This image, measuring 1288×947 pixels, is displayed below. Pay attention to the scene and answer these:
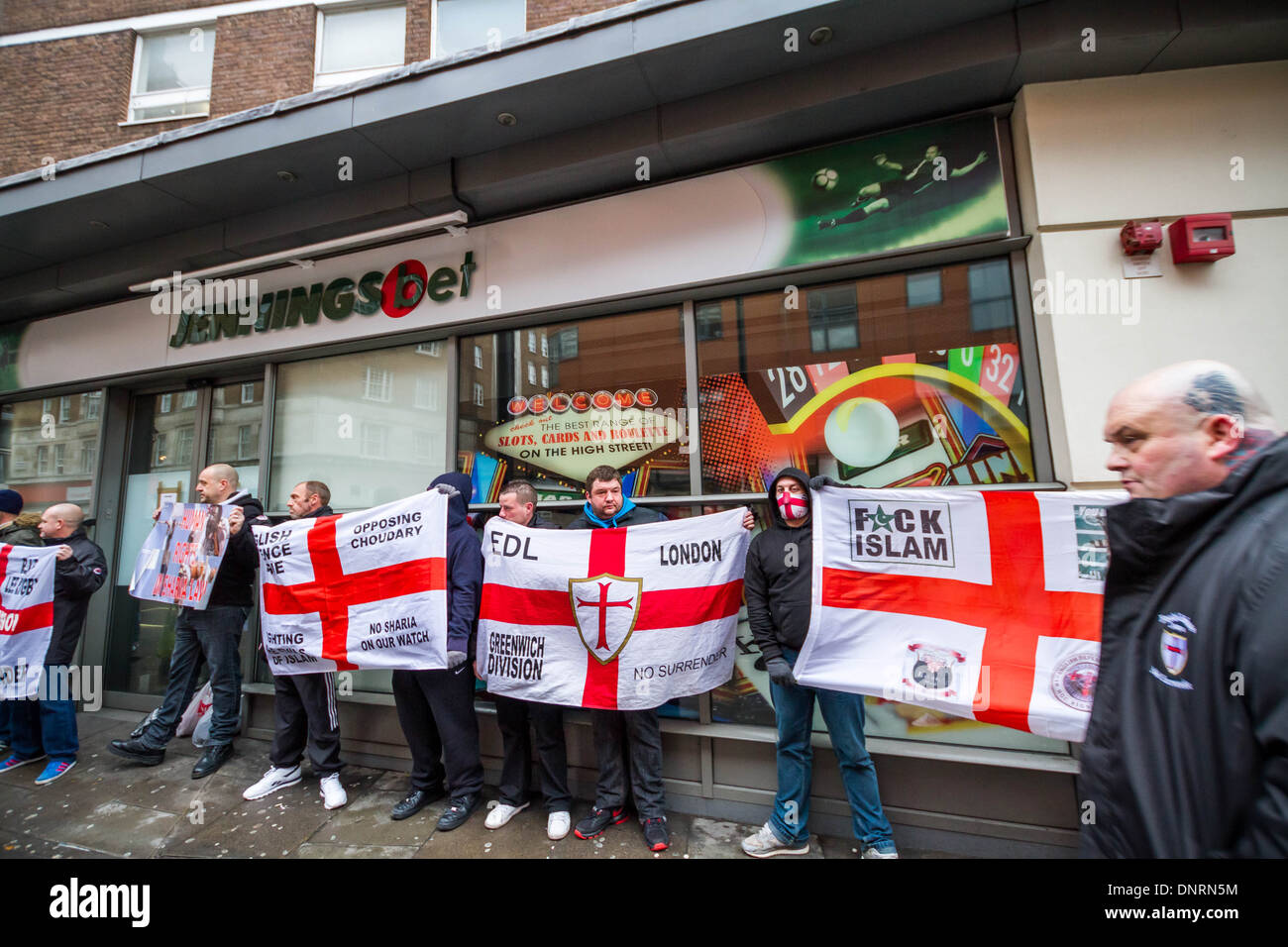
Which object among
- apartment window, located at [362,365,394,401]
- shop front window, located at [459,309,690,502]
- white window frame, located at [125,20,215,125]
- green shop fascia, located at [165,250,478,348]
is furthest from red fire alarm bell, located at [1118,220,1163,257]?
white window frame, located at [125,20,215,125]

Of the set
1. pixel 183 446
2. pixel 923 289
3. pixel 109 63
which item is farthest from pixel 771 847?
pixel 109 63

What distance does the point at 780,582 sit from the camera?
3.19m

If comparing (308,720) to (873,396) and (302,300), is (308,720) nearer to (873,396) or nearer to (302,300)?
(302,300)

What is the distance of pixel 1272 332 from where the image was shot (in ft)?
10.2

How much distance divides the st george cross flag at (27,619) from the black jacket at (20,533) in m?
0.40

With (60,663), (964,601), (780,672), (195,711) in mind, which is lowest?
(195,711)

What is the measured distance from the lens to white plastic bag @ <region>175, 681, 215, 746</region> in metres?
4.96

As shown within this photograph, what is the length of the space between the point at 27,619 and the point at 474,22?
7.09 m

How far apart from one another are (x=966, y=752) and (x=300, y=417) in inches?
247

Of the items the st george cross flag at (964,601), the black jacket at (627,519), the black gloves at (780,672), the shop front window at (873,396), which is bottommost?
the black gloves at (780,672)

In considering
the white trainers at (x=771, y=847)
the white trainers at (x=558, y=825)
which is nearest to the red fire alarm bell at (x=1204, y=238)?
the white trainers at (x=771, y=847)

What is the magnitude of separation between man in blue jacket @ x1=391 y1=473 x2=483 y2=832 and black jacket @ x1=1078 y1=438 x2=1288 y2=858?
10.5ft

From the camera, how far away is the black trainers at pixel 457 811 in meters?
3.46

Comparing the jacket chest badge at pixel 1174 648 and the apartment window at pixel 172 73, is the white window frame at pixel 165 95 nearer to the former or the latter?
the apartment window at pixel 172 73
